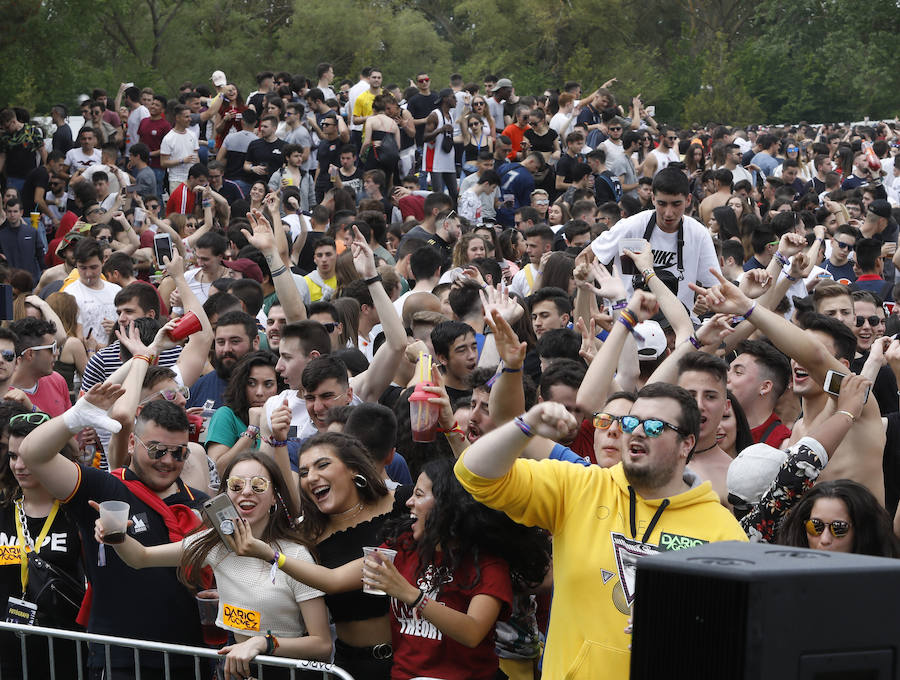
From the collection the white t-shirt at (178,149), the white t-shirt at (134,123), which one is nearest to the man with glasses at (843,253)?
the white t-shirt at (178,149)

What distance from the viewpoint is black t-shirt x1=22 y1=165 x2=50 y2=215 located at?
613 inches

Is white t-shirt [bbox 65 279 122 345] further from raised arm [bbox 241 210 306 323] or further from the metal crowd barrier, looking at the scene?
the metal crowd barrier

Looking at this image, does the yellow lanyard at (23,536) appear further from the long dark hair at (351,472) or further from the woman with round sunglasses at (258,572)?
the long dark hair at (351,472)

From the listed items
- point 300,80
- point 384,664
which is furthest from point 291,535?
point 300,80

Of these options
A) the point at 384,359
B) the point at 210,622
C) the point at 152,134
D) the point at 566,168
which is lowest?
the point at 210,622

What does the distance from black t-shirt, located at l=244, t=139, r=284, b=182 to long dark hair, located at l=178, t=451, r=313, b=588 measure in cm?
1177

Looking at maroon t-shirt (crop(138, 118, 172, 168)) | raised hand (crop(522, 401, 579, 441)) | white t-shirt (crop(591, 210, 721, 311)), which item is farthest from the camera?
maroon t-shirt (crop(138, 118, 172, 168))

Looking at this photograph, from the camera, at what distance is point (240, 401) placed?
256 inches

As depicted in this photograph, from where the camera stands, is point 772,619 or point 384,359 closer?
point 772,619

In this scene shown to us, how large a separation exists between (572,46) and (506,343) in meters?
46.2

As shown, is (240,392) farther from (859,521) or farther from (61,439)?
(859,521)

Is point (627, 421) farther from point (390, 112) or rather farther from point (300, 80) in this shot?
point (300, 80)

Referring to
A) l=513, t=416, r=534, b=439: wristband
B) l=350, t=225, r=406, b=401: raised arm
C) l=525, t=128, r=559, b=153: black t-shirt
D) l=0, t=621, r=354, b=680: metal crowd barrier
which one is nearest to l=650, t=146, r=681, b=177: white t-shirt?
l=525, t=128, r=559, b=153: black t-shirt

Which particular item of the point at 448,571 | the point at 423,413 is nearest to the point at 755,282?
the point at 423,413
